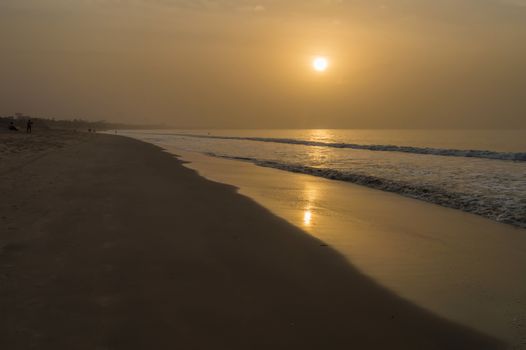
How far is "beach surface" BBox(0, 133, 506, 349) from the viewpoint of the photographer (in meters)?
3.76

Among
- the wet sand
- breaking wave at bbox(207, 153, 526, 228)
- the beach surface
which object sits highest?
breaking wave at bbox(207, 153, 526, 228)

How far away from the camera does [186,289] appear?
4.84 m

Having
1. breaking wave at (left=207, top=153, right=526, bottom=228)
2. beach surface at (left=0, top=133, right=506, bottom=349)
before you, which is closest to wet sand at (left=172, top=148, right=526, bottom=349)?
beach surface at (left=0, top=133, right=506, bottom=349)

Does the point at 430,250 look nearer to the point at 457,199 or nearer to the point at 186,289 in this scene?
the point at 186,289

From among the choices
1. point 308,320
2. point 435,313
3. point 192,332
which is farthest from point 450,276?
point 192,332

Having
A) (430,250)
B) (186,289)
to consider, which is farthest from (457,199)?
(186,289)

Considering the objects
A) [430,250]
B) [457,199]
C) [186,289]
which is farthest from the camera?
[457,199]

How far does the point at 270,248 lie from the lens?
270 inches

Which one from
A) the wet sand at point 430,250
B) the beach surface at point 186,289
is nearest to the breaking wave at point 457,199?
the wet sand at point 430,250

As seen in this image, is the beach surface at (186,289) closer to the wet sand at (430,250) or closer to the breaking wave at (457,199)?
the wet sand at (430,250)

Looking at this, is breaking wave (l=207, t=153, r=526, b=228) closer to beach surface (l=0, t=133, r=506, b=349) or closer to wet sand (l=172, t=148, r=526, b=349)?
wet sand (l=172, t=148, r=526, b=349)

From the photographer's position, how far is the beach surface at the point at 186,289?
3760 millimetres

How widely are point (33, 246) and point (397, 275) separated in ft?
19.0

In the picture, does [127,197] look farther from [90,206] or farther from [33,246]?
[33,246]
